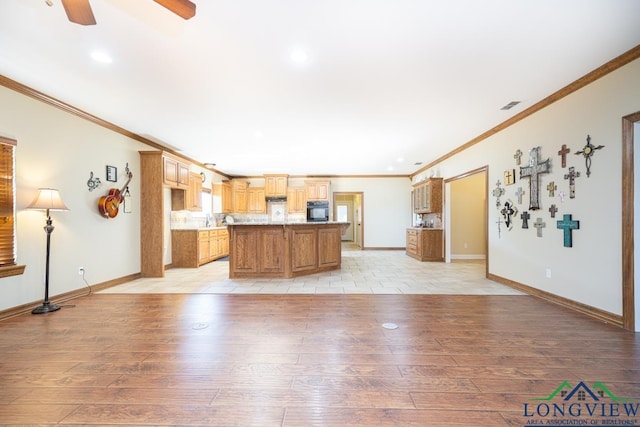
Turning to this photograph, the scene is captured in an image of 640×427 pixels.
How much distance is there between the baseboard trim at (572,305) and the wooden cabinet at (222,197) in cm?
723

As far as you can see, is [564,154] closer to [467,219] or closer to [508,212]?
[508,212]

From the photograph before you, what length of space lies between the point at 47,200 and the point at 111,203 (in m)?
1.13

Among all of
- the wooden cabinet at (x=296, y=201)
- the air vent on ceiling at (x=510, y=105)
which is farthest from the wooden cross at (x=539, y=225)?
the wooden cabinet at (x=296, y=201)

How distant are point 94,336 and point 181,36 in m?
2.81

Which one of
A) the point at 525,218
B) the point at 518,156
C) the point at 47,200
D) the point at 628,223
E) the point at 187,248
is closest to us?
the point at 628,223

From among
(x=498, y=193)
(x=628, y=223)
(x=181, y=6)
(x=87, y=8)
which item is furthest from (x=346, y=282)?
(x=87, y=8)

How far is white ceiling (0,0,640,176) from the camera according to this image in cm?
200

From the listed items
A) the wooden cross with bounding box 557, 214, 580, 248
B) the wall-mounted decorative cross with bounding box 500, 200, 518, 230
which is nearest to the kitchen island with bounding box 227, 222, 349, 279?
the wall-mounted decorative cross with bounding box 500, 200, 518, 230

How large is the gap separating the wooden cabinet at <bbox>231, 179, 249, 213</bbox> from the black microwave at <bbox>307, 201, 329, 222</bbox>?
2084 mm

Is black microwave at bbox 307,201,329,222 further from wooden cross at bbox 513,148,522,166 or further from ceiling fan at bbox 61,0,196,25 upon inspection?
ceiling fan at bbox 61,0,196,25

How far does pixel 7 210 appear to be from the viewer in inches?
118

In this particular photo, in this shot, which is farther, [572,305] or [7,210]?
[572,305]

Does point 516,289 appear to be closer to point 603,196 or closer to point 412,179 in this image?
point 603,196

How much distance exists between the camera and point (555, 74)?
2.92m
